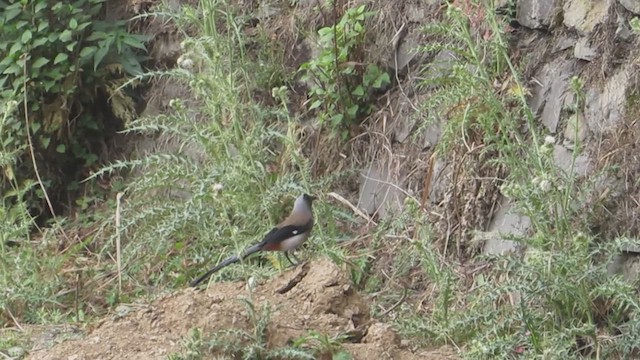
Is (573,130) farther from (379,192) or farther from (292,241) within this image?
(379,192)

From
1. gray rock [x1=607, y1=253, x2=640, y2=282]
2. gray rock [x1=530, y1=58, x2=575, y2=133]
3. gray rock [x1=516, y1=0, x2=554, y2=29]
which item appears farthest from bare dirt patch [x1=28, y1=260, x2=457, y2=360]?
gray rock [x1=516, y1=0, x2=554, y2=29]

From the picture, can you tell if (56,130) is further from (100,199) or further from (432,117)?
(432,117)

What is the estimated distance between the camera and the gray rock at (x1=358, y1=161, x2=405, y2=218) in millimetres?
6945

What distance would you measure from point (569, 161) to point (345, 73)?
6.48ft

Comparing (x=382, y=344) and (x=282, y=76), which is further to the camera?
(x=282, y=76)

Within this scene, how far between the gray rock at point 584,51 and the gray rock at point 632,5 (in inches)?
11.8

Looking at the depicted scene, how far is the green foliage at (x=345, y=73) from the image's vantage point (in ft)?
24.0

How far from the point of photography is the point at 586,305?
16.3ft

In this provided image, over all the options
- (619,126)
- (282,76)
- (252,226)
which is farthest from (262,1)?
(619,126)

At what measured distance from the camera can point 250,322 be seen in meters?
4.67

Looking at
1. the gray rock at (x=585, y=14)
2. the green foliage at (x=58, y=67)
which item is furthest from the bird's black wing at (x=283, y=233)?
the green foliage at (x=58, y=67)

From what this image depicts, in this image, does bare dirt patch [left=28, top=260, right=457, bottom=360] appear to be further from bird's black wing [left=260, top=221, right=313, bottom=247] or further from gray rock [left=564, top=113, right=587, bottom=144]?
gray rock [left=564, top=113, right=587, bottom=144]

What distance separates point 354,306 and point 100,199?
3.95m

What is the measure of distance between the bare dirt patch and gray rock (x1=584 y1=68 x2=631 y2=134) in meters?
1.41
